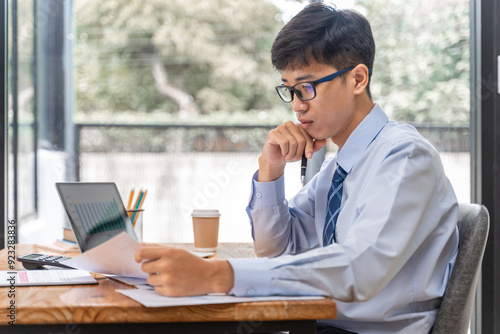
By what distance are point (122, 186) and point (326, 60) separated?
2907mm

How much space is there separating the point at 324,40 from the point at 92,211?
67cm

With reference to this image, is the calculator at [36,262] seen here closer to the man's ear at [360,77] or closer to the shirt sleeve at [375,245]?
the shirt sleeve at [375,245]

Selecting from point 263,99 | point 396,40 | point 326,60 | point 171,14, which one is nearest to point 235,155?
point 396,40

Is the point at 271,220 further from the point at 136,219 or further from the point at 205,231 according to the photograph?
the point at 136,219

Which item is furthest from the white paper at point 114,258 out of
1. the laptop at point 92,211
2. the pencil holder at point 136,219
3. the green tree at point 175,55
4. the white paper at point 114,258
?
the green tree at point 175,55

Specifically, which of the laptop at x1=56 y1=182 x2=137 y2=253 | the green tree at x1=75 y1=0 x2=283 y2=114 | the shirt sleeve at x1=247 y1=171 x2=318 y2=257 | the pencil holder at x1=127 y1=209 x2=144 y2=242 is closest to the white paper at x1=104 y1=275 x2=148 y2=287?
the laptop at x1=56 y1=182 x2=137 y2=253

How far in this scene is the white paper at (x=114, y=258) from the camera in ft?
2.67

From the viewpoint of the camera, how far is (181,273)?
76cm

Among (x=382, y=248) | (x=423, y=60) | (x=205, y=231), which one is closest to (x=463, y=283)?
Answer: (x=382, y=248)

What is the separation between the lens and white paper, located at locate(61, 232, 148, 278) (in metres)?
0.81

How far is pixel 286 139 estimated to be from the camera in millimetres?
1194

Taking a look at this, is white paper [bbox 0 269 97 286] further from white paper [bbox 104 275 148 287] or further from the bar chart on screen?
the bar chart on screen

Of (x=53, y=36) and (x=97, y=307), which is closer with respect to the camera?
(x=97, y=307)

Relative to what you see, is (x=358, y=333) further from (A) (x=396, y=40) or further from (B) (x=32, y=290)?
(A) (x=396, y=40)
